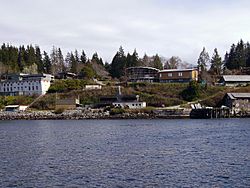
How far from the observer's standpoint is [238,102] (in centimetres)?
7038

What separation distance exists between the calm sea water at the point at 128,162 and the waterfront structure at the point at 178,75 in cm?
5341

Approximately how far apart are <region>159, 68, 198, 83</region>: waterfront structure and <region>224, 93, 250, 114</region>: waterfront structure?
18.4 metres

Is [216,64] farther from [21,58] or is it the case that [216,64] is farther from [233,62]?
[21,58]

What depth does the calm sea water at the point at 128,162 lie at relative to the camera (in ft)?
62.8

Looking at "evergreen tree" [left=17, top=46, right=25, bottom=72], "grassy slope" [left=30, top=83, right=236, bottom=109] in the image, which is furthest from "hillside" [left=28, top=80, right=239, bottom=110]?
"evergreen tree" [left=17, top=46, right=25, bottom=72]

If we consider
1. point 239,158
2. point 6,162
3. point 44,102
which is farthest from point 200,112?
point 6,162

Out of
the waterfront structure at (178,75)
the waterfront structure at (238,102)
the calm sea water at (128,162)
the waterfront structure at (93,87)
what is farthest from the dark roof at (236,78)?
the calm sea water at (128,162)

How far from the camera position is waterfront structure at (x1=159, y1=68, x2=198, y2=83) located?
3531 inches

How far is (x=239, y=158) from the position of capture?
80.8 feet

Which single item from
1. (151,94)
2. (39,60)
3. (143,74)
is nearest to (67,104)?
(151,94)

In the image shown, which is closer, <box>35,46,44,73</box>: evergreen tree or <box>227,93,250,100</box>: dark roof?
<box>227,93,250,100</box>: dark roof

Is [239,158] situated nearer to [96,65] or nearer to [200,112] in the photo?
[200,112]

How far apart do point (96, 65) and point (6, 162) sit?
280 feet

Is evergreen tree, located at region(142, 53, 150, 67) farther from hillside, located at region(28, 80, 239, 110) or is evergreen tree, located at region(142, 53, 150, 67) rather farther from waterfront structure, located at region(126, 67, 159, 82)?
hillside, located at region(28, 80, 239, 110)
